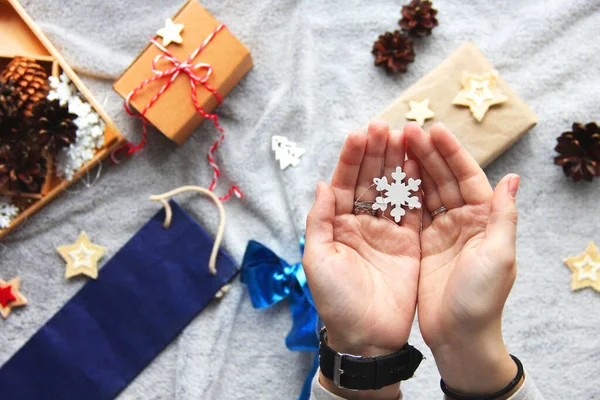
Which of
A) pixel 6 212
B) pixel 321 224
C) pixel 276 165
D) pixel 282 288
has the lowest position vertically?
pixel 282 288

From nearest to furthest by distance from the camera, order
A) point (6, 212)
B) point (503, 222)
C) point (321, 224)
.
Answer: point (503, 222) < point (321, 224) < point (6, 212)

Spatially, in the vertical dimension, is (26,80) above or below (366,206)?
above

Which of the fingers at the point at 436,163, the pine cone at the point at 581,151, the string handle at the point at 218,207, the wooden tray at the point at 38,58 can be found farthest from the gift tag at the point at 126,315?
the pine cone at the point at 581,151

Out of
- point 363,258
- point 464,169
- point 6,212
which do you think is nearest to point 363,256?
point 363,258

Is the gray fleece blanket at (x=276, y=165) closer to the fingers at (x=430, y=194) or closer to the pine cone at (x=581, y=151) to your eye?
the pine cone at (x=581, y=151)

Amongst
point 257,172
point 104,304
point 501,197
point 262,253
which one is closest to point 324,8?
point 257,172

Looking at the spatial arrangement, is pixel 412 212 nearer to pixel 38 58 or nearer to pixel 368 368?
pixel 368 368
